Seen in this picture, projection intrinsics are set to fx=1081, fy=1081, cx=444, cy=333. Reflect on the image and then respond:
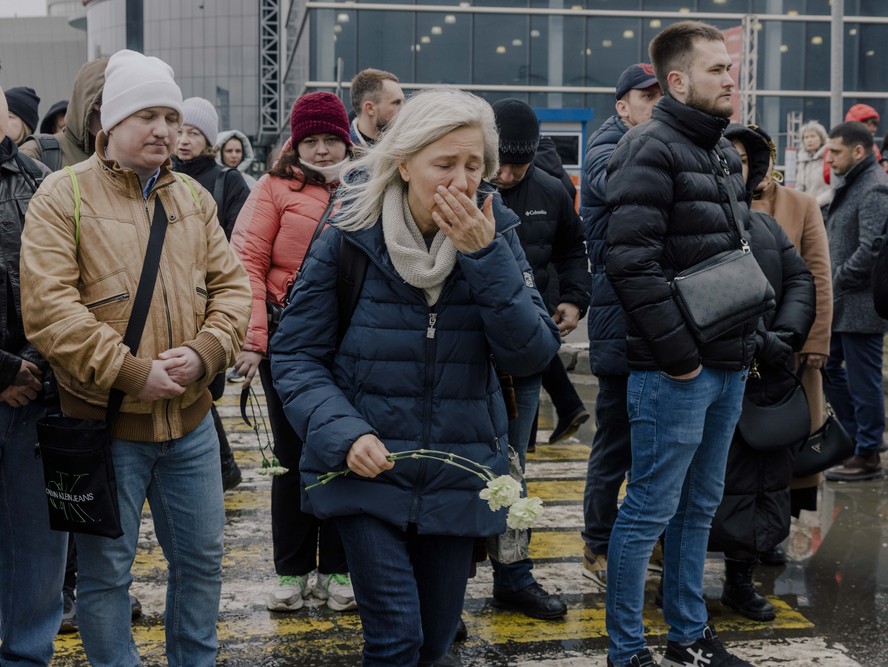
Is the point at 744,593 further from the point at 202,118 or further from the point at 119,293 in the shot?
the point at 202,118

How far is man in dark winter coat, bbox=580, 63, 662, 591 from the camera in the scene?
5.01 m

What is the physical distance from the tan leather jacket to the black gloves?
7.51 ft

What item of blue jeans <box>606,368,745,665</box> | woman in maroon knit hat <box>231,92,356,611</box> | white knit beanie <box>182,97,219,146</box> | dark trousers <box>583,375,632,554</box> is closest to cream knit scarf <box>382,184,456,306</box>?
blue jeans <box>606,368,745,665</box>

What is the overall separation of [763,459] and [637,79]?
1.93 meters

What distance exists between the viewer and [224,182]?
6.92 metres

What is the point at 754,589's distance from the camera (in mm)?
5133

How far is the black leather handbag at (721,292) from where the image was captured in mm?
3873

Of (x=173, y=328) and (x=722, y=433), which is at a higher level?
(x=173, y=328)

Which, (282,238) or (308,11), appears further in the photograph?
(308,11)

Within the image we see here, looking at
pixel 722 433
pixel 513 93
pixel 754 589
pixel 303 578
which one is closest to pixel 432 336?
pixel 722 433

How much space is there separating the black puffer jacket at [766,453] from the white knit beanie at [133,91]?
2597mm

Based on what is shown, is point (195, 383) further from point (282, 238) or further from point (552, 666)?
point (552, 666)

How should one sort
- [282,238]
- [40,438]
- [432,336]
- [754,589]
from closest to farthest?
[432,336] < [40,438] < [282,238] < [754,589]

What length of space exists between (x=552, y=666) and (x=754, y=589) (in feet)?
4.30
